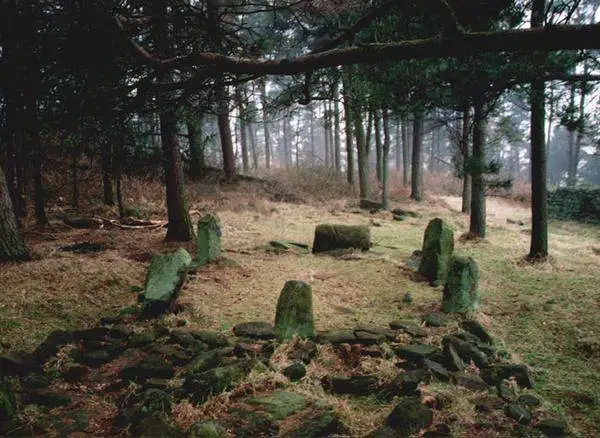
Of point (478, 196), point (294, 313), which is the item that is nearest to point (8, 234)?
point (294, 313)

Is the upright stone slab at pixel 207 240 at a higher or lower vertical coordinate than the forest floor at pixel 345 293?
higher

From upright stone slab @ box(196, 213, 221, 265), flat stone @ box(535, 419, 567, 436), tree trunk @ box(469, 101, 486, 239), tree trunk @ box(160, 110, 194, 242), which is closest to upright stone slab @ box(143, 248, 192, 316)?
upright stone slab @ box(196, 213, 221, 265)

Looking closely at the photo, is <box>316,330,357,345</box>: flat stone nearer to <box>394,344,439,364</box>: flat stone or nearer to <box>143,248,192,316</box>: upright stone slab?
<box>394,344,439,364</box>: flat stone

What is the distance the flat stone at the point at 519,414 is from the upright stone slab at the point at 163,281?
4.11 m

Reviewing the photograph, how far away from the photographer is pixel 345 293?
6.57m

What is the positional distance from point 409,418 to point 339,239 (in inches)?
252

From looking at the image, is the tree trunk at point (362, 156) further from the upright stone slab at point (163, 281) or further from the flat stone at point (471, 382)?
the flat stone at point (471, 382)

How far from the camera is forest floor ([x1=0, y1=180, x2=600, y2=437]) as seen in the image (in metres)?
4.35

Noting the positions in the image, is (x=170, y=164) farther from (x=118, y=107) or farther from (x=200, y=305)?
(x=118, y=107)

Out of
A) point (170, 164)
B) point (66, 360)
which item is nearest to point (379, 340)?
point (66, 360)

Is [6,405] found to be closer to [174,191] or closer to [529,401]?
[529,401]

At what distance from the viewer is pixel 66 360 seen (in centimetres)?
404

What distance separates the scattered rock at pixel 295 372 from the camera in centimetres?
373

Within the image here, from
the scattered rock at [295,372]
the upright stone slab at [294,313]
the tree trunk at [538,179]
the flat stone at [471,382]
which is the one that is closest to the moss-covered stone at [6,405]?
the scattered rock at [295,372]
